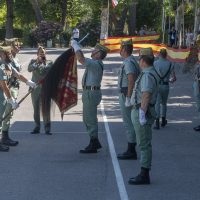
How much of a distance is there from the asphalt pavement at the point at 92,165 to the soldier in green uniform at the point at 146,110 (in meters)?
0.28

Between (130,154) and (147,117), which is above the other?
(147,117)

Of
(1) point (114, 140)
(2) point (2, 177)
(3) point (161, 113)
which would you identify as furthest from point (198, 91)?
(2) point (2, 177)

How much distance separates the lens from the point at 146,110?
9.52 meters

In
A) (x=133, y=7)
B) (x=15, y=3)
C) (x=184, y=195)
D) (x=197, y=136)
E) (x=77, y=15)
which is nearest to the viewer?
(x=184, y=195)

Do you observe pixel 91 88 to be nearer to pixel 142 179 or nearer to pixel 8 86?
pixel 8 86

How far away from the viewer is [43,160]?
11508 mm

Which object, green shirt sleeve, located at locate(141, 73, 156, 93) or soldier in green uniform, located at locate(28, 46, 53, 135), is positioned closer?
green shirt sleeve, located at locate(141, 73, 156, 93)

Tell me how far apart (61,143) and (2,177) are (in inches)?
129

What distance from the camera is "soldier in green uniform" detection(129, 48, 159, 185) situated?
952 centimetres

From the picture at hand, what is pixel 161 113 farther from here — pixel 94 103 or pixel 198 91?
pixel 94 103

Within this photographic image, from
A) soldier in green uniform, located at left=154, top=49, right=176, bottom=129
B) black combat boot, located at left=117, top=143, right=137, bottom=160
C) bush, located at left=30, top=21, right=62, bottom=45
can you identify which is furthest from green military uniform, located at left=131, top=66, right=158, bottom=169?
bush, located at left=30, top=21, right=62, bottom=45

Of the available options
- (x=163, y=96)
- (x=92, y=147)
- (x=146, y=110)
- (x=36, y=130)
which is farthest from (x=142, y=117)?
(x=163, y=96)

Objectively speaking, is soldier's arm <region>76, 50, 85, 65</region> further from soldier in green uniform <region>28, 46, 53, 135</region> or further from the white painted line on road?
soldier in green uniform <region>28, 46, 53, 135</region>

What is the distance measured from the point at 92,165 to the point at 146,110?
2021 mm
